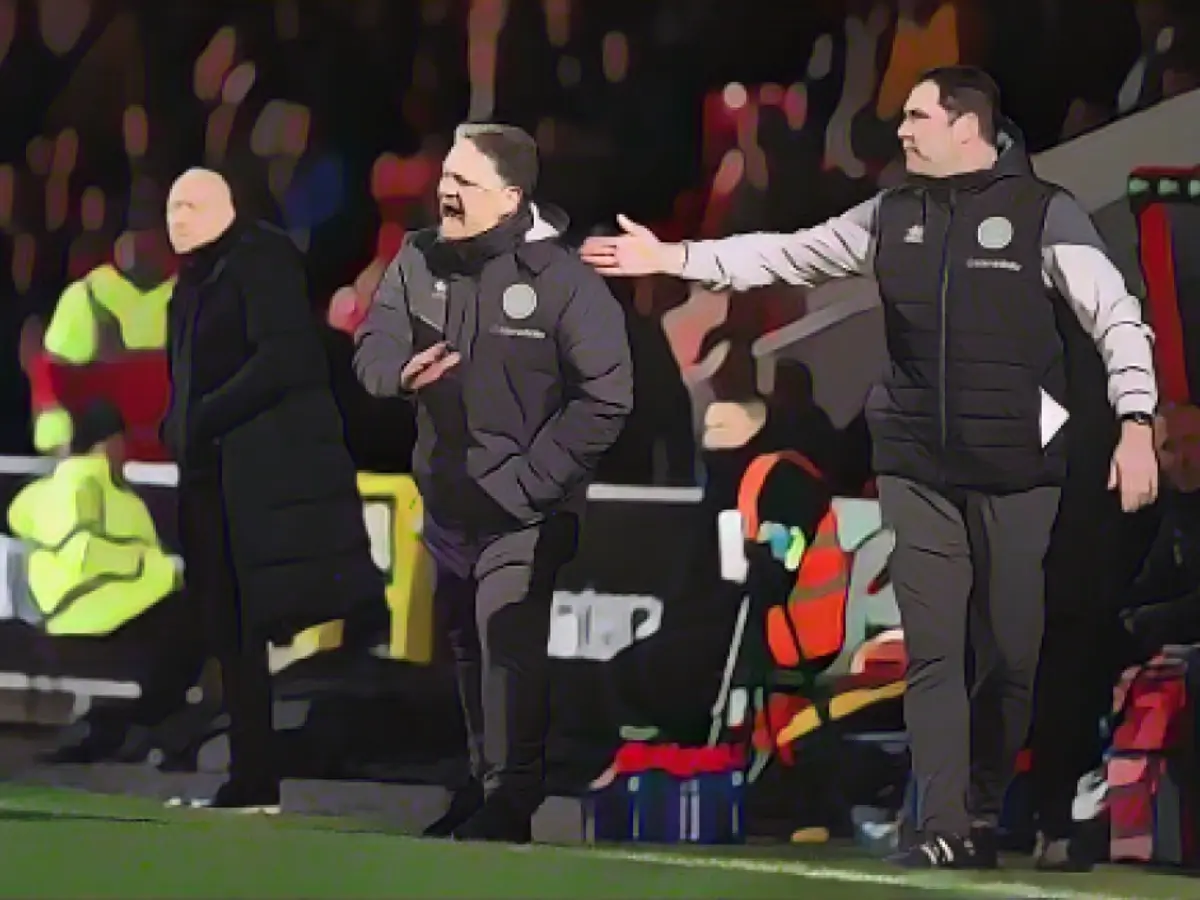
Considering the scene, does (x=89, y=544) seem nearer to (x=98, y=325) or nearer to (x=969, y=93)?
(x=98, y=325)

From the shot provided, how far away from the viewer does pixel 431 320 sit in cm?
236

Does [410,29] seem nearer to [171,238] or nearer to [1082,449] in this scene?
[171,238]

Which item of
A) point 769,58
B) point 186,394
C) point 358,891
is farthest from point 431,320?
point 358,891

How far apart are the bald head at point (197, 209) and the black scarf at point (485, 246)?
1.42 feet

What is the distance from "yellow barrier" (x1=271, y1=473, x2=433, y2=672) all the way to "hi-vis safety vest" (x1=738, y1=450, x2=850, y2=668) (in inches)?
24.4

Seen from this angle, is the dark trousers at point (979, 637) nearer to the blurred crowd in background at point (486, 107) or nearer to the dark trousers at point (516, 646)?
the blurred crowd in background at point (486, 107)

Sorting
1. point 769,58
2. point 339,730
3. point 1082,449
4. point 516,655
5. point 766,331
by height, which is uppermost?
point 769,58

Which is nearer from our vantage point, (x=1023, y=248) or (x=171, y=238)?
(x=1023, y=248)

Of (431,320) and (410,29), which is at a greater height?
(410,29)

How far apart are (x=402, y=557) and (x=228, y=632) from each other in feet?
1.21

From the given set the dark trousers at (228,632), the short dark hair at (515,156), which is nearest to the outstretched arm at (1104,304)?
the short dark hair at (515,156)

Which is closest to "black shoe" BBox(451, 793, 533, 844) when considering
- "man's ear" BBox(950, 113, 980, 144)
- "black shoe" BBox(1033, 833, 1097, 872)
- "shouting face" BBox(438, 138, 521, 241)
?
"black shoe" BBox(1033, 833, 1097, 872)

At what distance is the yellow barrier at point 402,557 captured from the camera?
7.80ft

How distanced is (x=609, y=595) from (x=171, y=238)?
3.46ft
